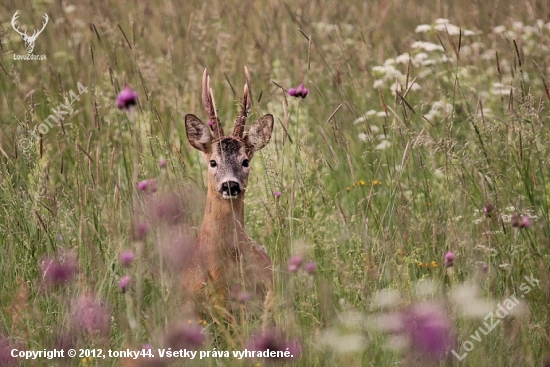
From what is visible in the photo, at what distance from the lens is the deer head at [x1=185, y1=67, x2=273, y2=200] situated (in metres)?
4.40

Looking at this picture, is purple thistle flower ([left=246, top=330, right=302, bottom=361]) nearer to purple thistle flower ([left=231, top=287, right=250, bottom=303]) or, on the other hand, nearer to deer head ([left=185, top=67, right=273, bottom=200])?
purple thistle flower ([left=231, top=287, right=250, bottom=303])

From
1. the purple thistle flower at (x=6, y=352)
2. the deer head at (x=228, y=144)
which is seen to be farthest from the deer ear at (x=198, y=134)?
the purple thistle flower at (x=6, y=352)

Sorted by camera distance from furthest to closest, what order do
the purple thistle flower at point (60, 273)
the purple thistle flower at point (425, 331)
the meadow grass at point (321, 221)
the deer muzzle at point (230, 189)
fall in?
1. the deer muzzle at point (230, 189)
2. the meadow grass at point (321, 221)
3. the purple thistle flower at point (60, 273)
4. the purple thistle flower at point (425, 331)

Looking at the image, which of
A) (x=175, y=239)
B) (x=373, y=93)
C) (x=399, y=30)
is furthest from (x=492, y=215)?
(x=399, y=30)

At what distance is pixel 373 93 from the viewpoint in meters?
6.75

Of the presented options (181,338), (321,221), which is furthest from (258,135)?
(181,338)

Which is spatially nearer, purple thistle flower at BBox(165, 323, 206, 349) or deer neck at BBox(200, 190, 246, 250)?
purple thistle flower at BBox(165, 323, 206, 349)

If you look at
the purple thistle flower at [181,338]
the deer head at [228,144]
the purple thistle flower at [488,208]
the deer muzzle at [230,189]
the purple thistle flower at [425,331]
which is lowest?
the purple thistle flower at [425,331]

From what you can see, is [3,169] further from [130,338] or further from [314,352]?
[314,352]

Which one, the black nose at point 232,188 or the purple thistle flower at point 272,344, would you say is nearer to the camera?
the purple thistle flower at point 272,344

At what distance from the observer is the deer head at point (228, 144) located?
440 centimetres

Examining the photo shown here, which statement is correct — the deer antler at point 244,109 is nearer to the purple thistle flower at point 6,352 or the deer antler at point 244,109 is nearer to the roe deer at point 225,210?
the roe deer at point 225,210

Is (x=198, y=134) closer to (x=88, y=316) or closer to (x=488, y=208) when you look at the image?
(x=488, y=208)

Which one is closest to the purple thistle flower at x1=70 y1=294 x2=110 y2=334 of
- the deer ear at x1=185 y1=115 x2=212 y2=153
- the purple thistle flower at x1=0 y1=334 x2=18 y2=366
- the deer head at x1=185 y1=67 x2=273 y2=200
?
the purple thistle flower at x1=0 y1=334 x2=18 y2=366
